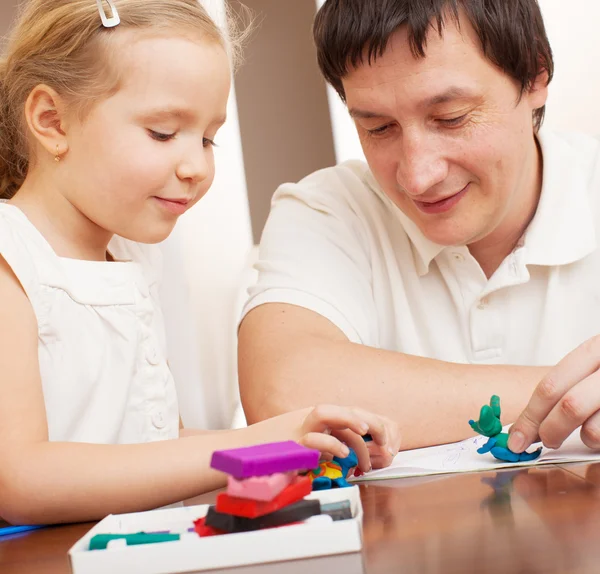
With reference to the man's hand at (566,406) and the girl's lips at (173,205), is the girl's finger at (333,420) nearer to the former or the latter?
the man's hand at (566,406)

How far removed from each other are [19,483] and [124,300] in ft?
1.39

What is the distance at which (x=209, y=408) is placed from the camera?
2285 mm

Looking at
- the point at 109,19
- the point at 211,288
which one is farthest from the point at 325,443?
the point at 211,288

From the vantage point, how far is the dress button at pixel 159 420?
126 cm

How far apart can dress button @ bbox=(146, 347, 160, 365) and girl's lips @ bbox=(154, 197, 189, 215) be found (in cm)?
21

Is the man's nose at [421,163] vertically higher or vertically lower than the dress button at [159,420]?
higher

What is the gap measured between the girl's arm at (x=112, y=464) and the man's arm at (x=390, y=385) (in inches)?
10.9

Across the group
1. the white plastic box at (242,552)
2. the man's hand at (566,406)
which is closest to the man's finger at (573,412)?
the man's hand at (566,406)

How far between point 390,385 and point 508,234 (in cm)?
48

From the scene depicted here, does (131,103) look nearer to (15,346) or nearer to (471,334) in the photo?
(15,346)

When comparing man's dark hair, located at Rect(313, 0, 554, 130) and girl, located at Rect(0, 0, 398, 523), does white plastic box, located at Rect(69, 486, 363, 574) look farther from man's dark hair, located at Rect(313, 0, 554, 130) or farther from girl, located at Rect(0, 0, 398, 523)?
man's dark hair, located at Rect(313, 0, 554, 130)

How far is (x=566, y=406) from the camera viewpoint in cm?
94

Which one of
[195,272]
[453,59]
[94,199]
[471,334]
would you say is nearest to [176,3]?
[94,199]

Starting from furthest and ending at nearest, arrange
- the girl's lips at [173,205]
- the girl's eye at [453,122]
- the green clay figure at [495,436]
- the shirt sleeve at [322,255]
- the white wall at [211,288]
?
the white wall at [211,288]
the shirt sleeve at [322,255]
the girl's eye at [453,122]
the girl's lips at [173,205]
the green clay figure at [495,436]
